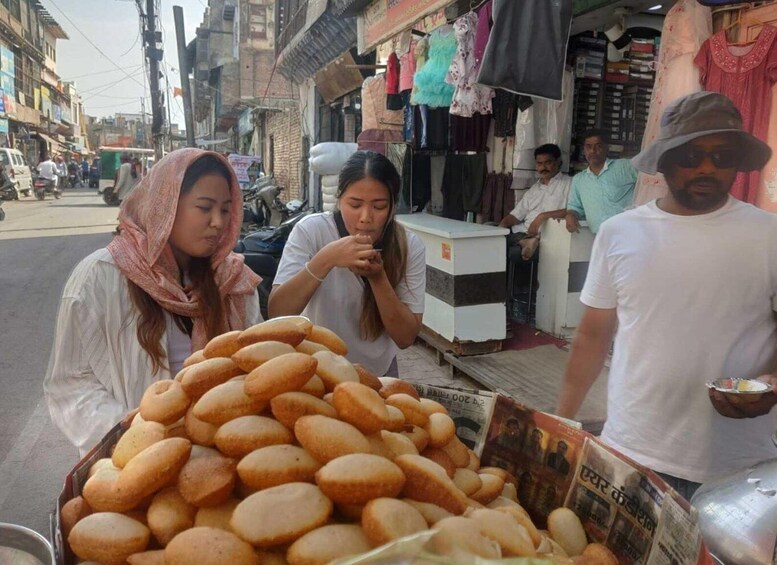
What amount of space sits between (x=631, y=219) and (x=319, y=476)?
1.52 meters

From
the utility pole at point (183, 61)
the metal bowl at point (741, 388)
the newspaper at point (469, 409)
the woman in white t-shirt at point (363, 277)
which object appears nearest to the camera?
the newspaper at point (469, 409)

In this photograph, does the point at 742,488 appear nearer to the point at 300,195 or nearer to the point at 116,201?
the point at 300,195

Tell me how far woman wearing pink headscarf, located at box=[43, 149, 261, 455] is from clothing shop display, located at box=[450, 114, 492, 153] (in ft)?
17.3

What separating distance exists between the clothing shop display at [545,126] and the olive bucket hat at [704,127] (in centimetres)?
417

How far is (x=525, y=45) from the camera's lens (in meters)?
4.32

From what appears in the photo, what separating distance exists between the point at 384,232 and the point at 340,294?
0.30 meters

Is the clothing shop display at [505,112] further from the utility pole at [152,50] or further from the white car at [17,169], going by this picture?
the white car at [17,169]

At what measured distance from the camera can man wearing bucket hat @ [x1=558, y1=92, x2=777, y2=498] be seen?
6.11ft

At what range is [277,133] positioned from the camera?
2298cm

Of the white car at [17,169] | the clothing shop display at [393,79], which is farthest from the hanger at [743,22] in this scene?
the white car at [17,169]

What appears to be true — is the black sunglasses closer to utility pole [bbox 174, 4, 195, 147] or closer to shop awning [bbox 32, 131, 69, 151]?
utility pole [bbox 174, 4, 195, 147]

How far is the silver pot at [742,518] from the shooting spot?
3.20 feet

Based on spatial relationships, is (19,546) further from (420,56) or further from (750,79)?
(420,56)

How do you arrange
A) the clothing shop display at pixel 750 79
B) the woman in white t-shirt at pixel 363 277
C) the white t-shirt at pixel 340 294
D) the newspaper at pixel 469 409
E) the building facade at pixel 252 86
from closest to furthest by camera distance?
the newspaper at pixel 469 409 < the woman in white t-shirt at pixel 363 277 < the white t-shirt at pixel 340 294 < the clothing shop display at pixel 750 79 < the building facade at pixel 252 86
